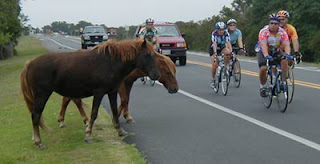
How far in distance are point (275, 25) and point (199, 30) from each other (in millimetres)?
49490

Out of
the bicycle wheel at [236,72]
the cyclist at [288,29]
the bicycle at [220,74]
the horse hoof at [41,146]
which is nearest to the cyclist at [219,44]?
the bicycle at [220,74]

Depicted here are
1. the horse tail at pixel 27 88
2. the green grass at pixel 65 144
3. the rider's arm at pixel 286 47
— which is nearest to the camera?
the green grass at pixel 65 144

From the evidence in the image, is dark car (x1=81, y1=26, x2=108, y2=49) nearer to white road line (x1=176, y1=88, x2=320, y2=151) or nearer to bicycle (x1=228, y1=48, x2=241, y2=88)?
bicycle (x1=228, y1=48, x2=241, y2=88)

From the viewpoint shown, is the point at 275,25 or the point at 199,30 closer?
the point at 275,25

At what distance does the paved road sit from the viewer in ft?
22.5

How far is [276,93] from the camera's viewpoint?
1053 cm

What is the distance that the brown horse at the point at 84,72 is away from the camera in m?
7.44

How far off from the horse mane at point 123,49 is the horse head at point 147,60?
0.03 m

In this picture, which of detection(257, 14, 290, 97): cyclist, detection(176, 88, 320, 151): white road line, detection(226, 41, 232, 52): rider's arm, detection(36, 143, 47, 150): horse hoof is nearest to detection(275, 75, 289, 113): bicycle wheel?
detection(257, 14, 290, 97): cyclist

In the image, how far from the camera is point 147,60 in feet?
25.6

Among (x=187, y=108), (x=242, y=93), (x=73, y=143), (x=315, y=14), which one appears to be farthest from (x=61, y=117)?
(x=315, y=14)

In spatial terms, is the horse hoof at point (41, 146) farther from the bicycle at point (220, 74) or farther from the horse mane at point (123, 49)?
the bicycle at point (220, 74)

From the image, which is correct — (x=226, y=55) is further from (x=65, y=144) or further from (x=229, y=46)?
(x=65, y=144)

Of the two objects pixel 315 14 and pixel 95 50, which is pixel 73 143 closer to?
pixel 95 50
